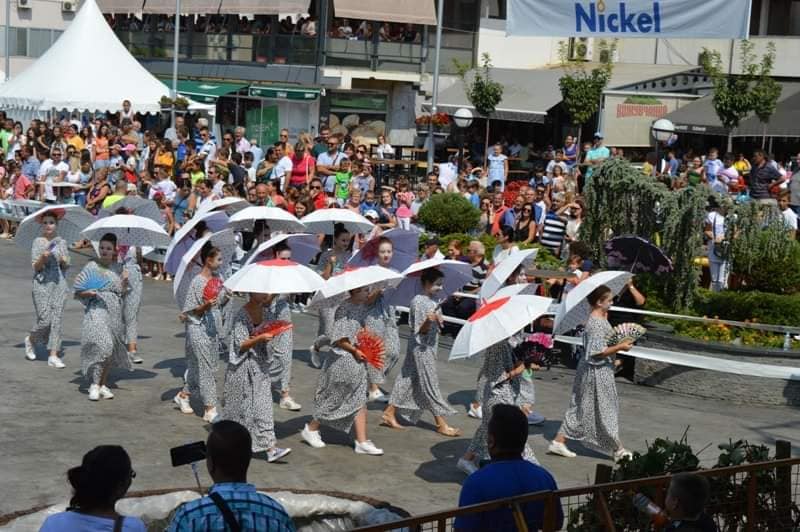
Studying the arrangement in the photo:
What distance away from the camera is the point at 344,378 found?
1152 centimetres

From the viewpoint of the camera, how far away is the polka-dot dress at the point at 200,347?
493 inches

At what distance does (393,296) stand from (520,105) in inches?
877

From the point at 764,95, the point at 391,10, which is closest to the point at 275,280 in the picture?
the point at 764,95

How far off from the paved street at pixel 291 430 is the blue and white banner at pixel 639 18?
4.90m

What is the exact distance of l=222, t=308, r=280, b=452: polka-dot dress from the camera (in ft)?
36.8

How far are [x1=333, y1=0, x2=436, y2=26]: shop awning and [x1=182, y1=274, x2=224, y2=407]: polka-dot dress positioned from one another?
25038mm

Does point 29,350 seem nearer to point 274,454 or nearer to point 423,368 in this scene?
point 274,454

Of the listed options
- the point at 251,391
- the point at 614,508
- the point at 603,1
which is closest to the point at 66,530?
the point at 614,508

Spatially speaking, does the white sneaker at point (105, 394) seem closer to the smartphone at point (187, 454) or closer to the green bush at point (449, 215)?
the green bush at point (449, 215)

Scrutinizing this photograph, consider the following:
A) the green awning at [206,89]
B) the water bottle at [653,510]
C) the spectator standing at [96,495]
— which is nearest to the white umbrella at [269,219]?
the water bottle at [653,510]

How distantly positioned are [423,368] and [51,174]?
1409 centimetres

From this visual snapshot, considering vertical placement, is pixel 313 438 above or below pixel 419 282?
below

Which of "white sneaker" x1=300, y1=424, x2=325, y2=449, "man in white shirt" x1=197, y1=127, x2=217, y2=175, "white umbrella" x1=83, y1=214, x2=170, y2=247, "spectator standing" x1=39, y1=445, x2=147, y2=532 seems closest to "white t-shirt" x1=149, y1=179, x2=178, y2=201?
"man in white shirt" x1=197, y1=127, x2=217, y2=175

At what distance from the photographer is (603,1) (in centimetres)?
1761
